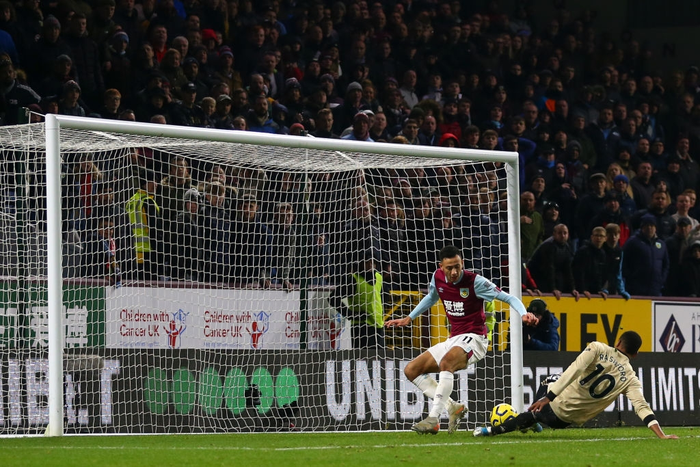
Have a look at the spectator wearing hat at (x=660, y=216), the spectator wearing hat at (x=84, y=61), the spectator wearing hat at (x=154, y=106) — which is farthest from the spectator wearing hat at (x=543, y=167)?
the spectator wearing hat at (x=84, y=61)

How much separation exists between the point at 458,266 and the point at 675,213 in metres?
9.35

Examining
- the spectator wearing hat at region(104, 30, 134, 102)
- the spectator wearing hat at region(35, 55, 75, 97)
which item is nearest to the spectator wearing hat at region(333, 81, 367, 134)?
the spectator wearing hat at region(104, 30, 134, 102)

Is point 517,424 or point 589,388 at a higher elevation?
point 589,388

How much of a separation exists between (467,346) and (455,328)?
0.91 feet

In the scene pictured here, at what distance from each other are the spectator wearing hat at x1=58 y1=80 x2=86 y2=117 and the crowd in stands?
2cm

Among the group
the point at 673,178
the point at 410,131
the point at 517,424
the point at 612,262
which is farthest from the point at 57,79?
the point at 673,178

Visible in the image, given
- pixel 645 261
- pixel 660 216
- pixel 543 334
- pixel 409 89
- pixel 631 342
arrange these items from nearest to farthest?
pixel 631 342, pixel 543 334, pixel 645 261, pixel 660 216, pixel 409 89

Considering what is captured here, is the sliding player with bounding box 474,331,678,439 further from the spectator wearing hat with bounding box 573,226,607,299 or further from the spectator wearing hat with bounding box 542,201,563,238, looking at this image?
the spectator wearing hat with bounding box 542,201,563,238

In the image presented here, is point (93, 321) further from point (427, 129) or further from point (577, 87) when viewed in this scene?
point (577, 87)

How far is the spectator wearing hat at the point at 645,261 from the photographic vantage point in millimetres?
17281

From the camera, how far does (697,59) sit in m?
24.4

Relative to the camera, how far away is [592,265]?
54.1ft

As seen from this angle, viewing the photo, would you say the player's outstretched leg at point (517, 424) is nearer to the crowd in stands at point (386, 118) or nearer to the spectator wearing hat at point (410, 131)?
the crowd in stands at point (386, 118)

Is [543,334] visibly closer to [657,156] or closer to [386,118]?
[386,118]
